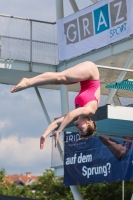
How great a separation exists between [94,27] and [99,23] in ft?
1.39

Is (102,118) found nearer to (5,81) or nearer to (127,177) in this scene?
(127,177)

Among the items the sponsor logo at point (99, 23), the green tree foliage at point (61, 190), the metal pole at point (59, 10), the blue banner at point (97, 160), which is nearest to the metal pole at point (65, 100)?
the metal pole at point (59, 10)

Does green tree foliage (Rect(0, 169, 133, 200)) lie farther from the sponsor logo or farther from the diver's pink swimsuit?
the diver's pink swimsuit

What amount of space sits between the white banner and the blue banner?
3.63 metres

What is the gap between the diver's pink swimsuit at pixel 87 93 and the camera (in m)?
9.63

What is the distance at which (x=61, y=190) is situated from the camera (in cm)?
5819

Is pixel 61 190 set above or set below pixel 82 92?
below

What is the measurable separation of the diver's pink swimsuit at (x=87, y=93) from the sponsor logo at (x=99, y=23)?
12.2 metres

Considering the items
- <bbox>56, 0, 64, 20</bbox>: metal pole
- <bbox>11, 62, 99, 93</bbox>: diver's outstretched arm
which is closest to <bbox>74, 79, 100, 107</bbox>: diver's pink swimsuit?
<bbox>11, 62, 99, 93</bbox>: diver's outstretched arm

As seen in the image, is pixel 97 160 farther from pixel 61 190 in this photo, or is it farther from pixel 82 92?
pixel 61 190

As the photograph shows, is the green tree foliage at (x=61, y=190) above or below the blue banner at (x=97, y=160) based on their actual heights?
below

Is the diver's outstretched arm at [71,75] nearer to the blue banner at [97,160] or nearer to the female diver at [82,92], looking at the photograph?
the female diver at [82,92]

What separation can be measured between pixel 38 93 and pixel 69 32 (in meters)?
5.18

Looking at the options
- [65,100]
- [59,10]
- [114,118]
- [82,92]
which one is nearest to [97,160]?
[65,100]
